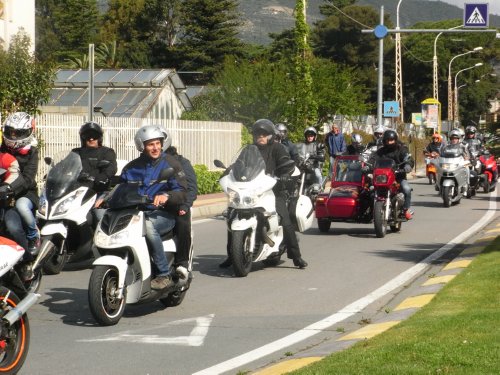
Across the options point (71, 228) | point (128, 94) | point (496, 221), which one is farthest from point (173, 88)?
point (71, 228)

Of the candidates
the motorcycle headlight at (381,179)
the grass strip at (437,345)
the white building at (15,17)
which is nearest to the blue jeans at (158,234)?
the grass strip at (437,345)

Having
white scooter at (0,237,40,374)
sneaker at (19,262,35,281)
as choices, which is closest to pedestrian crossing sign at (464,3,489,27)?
sneaker at (19,262,35,281)

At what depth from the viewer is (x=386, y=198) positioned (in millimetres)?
17531

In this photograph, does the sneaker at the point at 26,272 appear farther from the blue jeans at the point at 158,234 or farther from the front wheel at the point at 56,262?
the front wheel at the point at 56,262

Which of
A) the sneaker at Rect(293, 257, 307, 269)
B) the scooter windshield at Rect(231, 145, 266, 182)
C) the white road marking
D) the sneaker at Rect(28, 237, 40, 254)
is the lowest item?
the white road marking

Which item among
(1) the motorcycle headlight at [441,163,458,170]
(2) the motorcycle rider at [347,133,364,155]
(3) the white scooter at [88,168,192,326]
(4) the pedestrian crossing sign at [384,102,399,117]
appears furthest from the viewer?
(4) the pedestrian crossing sign at [384,102,399,117]

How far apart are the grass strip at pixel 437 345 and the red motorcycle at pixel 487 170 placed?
801 inches

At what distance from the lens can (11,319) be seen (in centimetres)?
698

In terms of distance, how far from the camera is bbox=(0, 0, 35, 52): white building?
34031mm

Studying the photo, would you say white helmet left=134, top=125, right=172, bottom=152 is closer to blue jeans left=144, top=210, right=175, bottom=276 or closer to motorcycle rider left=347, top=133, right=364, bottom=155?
blue jeans left=144, top=210, right=175, bottom=276

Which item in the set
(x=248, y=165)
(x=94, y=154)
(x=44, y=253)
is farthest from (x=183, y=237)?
(x=94, y=154)

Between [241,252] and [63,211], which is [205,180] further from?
[63,211]

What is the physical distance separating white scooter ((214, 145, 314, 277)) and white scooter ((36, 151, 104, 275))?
161 cm

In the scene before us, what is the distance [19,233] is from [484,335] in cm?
501
